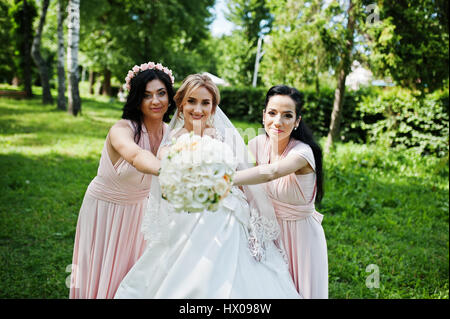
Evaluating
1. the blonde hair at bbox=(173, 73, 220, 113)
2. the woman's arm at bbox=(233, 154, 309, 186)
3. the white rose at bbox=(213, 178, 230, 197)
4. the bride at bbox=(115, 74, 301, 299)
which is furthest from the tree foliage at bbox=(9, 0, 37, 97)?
the white rose at bbox=(213, 178, 230, 197)

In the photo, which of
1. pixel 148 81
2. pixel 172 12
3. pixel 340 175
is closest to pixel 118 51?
pixel 172 12

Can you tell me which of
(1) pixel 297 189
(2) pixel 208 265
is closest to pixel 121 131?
(2) pixel 208 265

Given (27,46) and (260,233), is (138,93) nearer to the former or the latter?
(260,233)

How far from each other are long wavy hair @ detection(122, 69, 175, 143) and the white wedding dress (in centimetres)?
72

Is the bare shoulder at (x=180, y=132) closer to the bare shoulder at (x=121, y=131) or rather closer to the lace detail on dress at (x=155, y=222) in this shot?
the bare shoulder at (x=121, y=131)

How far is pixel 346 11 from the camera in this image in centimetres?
833

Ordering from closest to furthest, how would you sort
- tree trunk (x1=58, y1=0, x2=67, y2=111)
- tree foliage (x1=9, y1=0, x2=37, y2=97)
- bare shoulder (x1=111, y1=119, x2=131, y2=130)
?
1. bare shoulder (x1=111, y1=119, x2=131, y2=130)
2. tree trunk (x1=58, y1=0, x2=67, y2=111)
3. tree foliage (x1=9, y1=0, x2=37, y2=97)

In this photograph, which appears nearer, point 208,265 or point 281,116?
point 208,265

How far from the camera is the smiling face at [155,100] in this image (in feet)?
8.79

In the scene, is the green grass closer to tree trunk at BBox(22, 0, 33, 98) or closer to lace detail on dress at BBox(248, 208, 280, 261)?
lace detail on dress at BBox(248, 208, 280, 261)

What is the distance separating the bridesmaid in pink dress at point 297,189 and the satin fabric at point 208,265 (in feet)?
0.82

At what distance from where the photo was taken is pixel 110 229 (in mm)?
2828

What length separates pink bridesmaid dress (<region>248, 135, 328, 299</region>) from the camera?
100.0 inches

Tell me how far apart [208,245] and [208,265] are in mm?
137
